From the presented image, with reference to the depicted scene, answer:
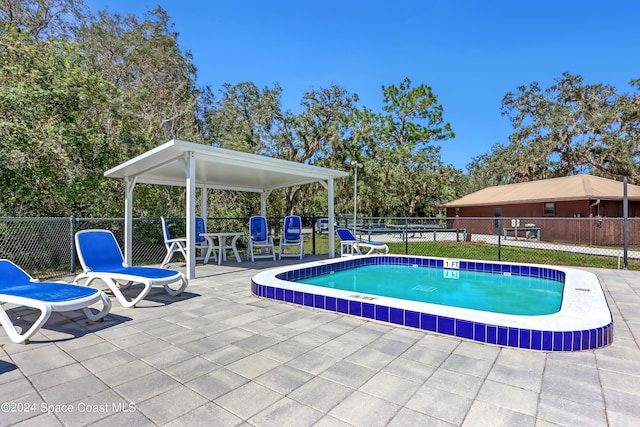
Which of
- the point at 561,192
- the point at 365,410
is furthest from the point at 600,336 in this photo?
the point at 561,192

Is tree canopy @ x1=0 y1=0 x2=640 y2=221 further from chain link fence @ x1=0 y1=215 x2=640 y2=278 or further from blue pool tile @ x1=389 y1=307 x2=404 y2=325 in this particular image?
blue pool tile @ x1=389 y1=307 x2=404 y2=325

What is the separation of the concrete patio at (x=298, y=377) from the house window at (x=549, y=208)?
14.9 m

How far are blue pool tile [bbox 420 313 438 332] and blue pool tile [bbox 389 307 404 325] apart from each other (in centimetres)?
20

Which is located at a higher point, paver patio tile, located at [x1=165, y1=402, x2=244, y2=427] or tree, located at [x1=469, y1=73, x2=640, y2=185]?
tree, located at [x1=469, y1=73, x2=640, y2=185]

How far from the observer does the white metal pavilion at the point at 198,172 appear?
5.30m

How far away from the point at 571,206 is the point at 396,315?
1581cm

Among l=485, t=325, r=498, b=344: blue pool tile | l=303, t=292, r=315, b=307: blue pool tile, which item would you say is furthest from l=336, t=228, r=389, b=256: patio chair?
l=485, t=325, r=498, b=344: blue pool tile

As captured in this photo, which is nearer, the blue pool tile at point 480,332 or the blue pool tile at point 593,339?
the blue pool tile at point 593,339

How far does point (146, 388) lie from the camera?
2064 mm

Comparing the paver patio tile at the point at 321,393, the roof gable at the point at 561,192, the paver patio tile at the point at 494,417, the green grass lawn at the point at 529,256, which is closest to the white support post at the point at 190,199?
the paver patio tile at the point at 321,393

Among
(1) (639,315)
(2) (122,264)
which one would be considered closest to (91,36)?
(2) (122,264)

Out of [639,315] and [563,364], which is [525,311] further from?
[563,364]

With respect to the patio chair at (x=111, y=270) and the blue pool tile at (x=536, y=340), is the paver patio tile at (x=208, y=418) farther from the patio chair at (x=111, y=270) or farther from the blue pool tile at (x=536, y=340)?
Answer: the patio chair at (x=111, y=270)

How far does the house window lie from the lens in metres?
16.0
